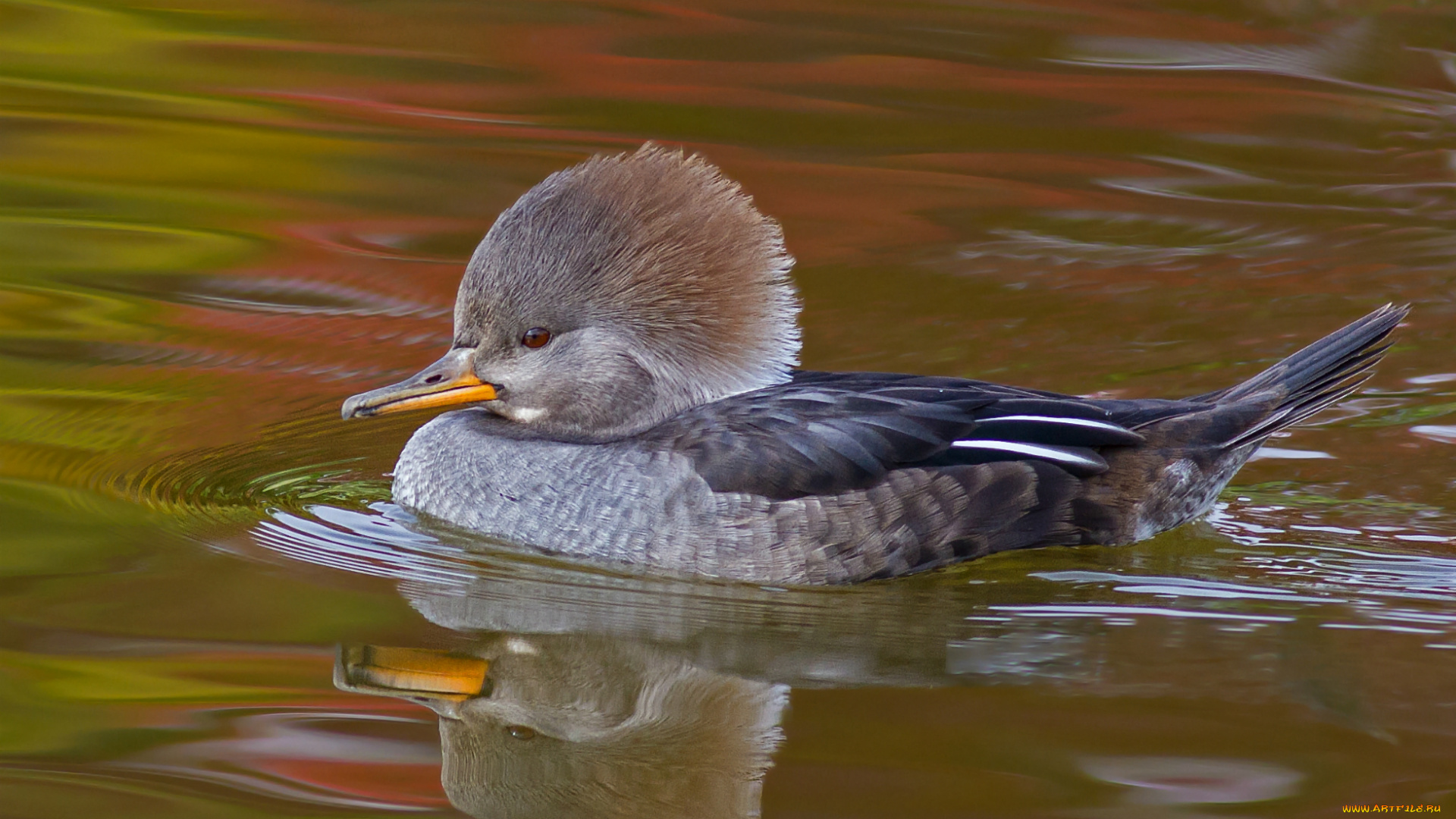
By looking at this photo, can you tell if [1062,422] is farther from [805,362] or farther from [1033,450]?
[805,362]

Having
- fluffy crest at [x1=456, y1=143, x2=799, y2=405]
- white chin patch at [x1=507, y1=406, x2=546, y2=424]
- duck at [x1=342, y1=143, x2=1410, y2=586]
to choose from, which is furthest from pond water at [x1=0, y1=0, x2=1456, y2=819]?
fluffy crest at [x1=456, y1=143, x2=799, y2=405]

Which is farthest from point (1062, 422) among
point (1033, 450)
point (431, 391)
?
point (431, 391)

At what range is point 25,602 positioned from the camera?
5.61m

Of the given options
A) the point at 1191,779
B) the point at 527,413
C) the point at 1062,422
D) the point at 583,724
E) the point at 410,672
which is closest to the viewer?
the point at 1191,779

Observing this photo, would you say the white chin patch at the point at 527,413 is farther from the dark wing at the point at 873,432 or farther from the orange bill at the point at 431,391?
the dark wing at the point at 873,432

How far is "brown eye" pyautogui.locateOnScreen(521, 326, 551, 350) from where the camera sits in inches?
252

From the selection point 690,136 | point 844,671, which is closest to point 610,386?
point 844,671

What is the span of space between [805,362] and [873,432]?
7.62 ft

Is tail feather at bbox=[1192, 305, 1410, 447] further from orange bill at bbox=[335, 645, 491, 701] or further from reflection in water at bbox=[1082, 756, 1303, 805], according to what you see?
orange bill at bbox=[335, 645, 491, 701]

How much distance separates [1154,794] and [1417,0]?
1065 centimetres

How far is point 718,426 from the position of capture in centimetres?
622

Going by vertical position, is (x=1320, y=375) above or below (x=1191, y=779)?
above

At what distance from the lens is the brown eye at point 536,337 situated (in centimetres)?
640

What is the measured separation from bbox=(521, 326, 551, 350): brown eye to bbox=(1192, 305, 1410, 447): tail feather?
274 cm
